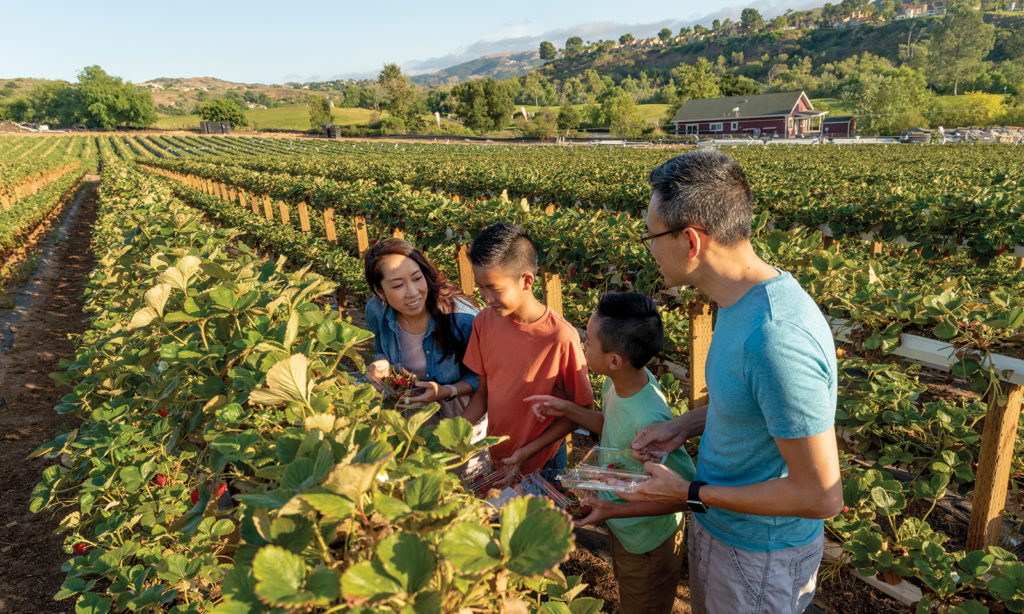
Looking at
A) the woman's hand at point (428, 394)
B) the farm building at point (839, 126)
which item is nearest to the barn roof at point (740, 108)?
the farm building at point (839, 126)

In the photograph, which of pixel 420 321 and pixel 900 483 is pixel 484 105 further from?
pixel 900 483

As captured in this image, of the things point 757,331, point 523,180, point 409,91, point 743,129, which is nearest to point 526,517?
point 757,331

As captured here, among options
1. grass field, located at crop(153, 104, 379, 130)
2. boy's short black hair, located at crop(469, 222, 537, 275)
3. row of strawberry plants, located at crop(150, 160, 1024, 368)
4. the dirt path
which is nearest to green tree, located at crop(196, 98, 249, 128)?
grass field, located at crop(153, 104, 379, 130)

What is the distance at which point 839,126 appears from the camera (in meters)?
67.9

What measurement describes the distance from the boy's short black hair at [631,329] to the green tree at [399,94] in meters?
92.0

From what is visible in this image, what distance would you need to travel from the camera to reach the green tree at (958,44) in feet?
309

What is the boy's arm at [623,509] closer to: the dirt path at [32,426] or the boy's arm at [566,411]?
the boy's arm at [566,411]

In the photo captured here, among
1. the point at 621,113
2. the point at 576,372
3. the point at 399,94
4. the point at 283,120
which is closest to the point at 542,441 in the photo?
the point at 576,372

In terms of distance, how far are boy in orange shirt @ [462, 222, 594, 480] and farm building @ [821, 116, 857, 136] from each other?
254 feet

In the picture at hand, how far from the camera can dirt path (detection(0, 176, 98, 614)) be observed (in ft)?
10.4

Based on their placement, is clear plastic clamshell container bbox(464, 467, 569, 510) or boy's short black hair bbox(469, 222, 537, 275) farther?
boy's short black hair bbox(469, 222, 537, 275)

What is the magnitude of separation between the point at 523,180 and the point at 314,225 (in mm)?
4735

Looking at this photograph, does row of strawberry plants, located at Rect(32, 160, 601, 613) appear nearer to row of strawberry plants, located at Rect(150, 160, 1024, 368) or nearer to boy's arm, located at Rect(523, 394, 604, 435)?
boy's arm, located at Rect(523, 394, 604, 435)

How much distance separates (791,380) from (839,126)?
81172mm
